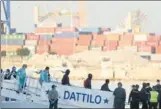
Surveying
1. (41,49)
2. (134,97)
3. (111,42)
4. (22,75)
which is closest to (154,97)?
(134,97)

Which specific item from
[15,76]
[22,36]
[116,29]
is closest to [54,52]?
[22,36]

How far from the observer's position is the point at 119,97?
11984 mm

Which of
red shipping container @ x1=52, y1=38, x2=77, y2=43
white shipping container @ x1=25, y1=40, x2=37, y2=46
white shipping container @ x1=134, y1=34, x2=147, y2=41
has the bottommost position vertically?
white shipping container @ x1=25, y1=40, x2=37, y2=46

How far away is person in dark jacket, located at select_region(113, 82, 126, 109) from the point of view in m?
11.9

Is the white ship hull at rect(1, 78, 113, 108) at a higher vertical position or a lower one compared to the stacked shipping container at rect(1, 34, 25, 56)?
higher

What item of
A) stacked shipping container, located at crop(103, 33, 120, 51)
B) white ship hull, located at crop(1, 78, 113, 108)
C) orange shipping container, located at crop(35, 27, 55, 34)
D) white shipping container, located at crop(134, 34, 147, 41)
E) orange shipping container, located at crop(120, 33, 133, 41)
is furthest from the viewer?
orange shipping container, located at crop(35, 27, 55, 34)

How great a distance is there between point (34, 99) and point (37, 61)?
3244 inches

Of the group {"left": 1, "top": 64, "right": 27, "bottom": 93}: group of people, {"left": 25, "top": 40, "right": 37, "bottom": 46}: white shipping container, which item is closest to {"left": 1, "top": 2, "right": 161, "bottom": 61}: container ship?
{"left": 25, "top": 40, "right": 37, "bottom": 46}: white shipping container

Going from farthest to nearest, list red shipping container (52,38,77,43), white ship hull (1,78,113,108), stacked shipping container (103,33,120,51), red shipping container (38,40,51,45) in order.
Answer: stacked shipping container (103,33,120,51) → red shipping container (38,40,51,45) → red shipping container (52,38,77,43) → white ship hull (1,78,113,108)

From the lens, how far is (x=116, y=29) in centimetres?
15800

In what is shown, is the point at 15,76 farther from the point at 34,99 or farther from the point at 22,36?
the point at 22,36

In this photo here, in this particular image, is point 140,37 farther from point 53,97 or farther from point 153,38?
point 53,97

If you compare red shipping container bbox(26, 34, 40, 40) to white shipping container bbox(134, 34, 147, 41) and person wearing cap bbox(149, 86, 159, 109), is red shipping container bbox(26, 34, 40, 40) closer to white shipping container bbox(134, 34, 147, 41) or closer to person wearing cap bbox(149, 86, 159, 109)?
white shipping container bbox(134, 34, 147, 41)

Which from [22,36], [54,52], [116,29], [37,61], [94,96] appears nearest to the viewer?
[94,96]
